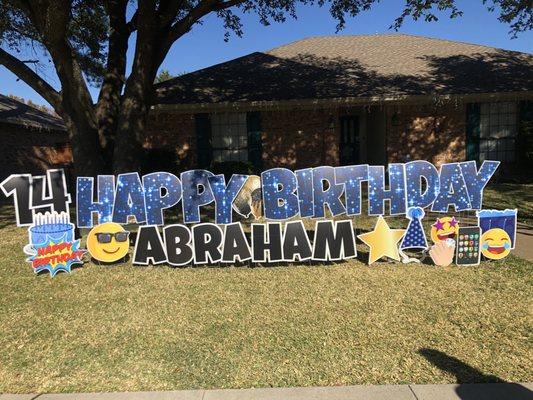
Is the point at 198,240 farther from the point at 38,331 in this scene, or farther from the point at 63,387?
the point at 63,387

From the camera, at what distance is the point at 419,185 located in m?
6.47

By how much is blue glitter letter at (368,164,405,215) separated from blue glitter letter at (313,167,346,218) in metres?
0.42

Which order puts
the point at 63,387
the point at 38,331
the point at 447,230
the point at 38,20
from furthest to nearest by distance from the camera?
the point at 38,20 < the point at 447,230 < the point at 38,331 < the point at 63,387

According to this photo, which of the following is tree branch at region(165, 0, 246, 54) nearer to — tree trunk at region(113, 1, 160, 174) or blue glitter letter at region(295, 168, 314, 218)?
tree trunk at region(113, 1, 160, 174)

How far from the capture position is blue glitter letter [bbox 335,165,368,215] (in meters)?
6.51

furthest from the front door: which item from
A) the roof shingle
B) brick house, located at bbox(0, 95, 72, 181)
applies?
brick house, located at bbox(0, 95, 72, 181)

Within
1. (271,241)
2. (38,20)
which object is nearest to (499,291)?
(271,241)

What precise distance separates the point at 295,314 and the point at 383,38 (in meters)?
15.8

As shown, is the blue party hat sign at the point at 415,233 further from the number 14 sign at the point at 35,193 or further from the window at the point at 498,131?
the window at the point at 498,131

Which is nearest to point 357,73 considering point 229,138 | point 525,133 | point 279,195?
point 229,138

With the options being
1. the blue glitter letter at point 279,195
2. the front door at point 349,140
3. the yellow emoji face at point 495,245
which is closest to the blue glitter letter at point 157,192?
the blue glitter letter at point 279,195

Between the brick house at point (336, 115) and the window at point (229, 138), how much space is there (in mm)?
30

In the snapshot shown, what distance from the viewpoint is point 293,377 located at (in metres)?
3.59

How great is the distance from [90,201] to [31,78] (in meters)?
4.96
